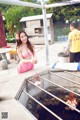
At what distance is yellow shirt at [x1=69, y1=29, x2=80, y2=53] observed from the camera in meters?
4.33

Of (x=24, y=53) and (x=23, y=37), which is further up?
(x=23, y=37)

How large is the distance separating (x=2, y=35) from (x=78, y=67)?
268 cm

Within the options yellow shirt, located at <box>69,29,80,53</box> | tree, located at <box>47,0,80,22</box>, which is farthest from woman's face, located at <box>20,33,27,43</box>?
tree, located at <box>47,0,80,22</box>

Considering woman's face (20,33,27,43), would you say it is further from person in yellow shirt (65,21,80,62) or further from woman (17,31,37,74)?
person in yellow shirt (65,21,80,62)

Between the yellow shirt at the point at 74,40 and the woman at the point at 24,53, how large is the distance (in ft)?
3.49

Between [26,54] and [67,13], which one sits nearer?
[26,54]

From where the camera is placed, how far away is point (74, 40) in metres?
4.39

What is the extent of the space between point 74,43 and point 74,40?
63mm

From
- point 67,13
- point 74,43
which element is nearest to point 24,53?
point 74,43

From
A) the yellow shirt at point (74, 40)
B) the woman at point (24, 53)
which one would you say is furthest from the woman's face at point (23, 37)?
the yellow shirt at point (74, 40)

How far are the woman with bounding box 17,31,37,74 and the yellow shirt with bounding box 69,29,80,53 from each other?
1.06 metres

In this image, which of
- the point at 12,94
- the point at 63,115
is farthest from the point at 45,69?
the point at 12,94

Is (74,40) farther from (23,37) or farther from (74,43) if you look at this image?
Answer: (23,37)

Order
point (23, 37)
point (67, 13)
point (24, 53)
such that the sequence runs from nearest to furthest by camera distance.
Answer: point (23, 37)
point (24, 53)
point (67, 13)
